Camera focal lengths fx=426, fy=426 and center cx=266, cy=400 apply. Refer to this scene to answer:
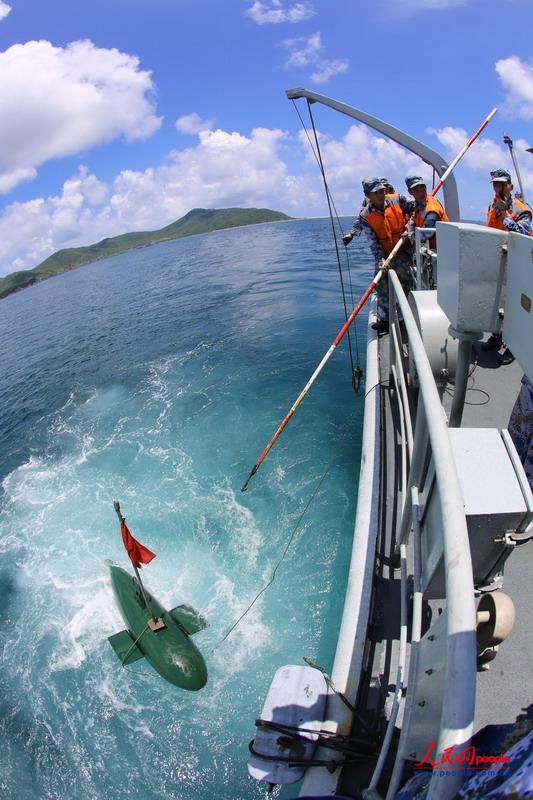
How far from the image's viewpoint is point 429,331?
14.7ft

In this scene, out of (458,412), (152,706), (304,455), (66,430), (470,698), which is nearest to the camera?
(470,698)

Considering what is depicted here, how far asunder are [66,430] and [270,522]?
30.3ft

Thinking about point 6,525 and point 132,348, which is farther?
point 132,348

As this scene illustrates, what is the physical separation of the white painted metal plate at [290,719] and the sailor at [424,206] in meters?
6.70

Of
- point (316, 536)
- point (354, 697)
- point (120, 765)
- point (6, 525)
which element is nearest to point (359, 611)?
point (354, 697)

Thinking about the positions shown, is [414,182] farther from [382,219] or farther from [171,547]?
[171,547]

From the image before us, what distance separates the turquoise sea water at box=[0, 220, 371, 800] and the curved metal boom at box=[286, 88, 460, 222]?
5.15 m

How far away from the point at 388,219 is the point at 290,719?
802 centimetres

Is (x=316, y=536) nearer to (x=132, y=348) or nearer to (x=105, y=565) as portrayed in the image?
(x=105, y=565)

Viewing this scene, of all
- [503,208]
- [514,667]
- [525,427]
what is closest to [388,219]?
[503,208]

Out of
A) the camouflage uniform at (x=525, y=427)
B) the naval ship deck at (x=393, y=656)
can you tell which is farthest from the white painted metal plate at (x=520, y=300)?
the naval ship deck at (x=393, y=656)

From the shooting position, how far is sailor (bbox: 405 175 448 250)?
745cm

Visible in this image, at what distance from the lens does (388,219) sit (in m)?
8.20

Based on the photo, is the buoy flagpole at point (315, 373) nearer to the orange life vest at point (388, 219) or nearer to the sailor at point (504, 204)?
the orange life vest at point (388, 219)
